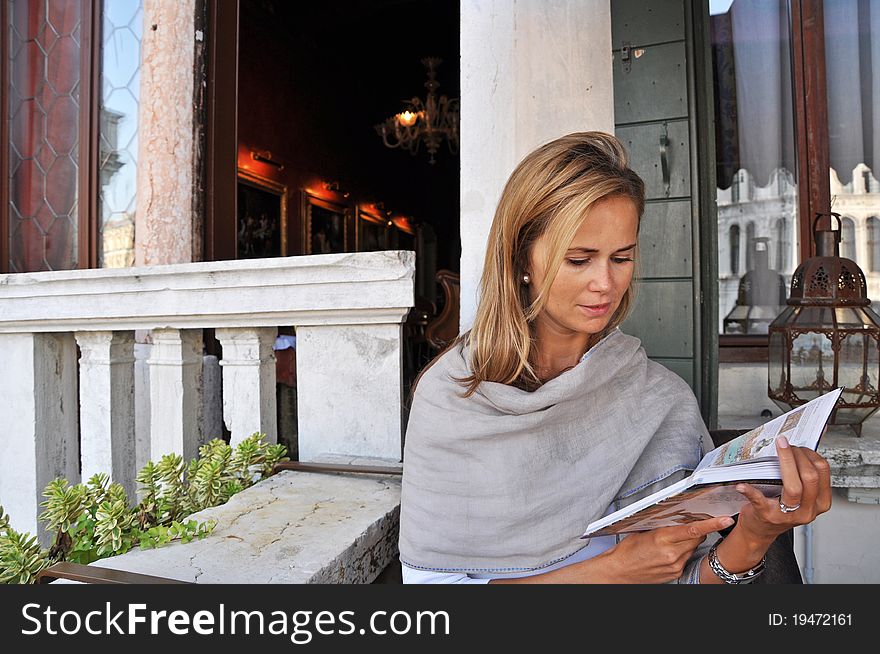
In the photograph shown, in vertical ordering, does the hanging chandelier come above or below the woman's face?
above

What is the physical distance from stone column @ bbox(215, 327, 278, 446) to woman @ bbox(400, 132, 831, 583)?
86 centimetres

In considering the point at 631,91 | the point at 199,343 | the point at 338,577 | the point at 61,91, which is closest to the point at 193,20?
the point at 61,91

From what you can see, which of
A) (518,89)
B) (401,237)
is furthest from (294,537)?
(401,237)

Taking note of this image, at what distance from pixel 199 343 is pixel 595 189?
1.61m

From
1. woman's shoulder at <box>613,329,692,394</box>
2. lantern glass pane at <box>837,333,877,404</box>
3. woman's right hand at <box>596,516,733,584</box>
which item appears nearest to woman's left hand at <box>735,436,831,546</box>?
woman's right hand at <box>596,516,733,584</box>

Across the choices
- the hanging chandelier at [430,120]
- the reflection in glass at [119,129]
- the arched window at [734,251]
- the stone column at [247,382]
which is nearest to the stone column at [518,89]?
the stone column at [247,382]

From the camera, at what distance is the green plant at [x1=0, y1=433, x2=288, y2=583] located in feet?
4.85

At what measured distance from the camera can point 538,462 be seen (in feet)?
4.50

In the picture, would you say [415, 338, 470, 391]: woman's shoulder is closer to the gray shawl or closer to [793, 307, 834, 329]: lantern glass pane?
the gray shawl

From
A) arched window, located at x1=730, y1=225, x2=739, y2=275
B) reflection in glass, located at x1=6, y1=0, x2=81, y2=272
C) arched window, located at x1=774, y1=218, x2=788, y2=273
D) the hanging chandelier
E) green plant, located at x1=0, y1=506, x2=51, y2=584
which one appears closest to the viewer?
green plant, located at x1=0, y1=506, x2=51, y2=584

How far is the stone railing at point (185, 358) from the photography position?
1.97m

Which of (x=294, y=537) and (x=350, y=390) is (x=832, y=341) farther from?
(x=294, y=537)

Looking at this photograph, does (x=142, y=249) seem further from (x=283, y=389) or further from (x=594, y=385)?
(x=594, y=385)

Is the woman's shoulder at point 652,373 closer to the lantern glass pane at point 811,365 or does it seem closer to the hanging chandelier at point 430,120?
the lantern glass pane at point 811,365
